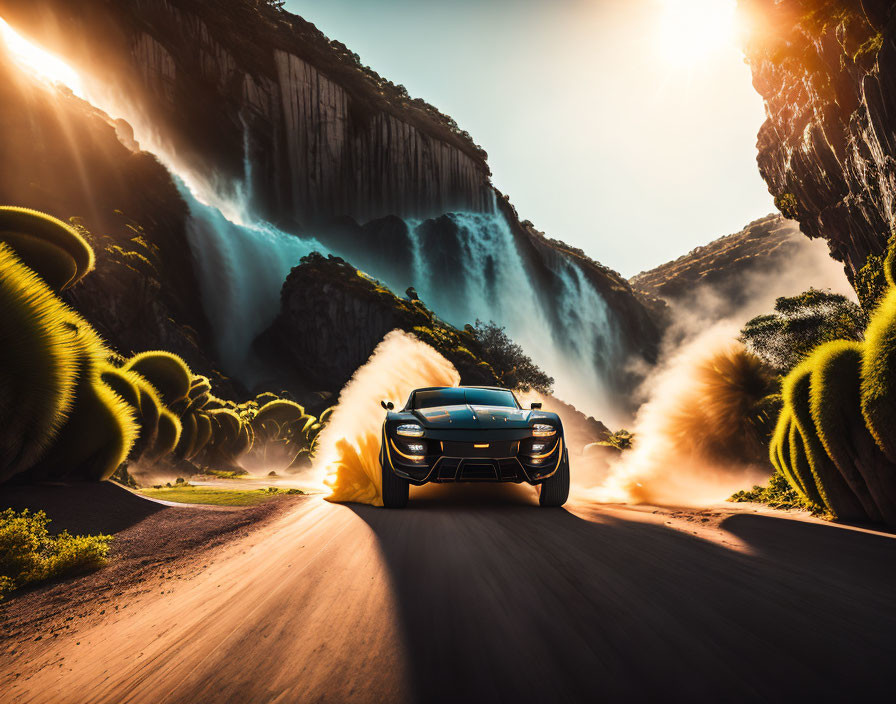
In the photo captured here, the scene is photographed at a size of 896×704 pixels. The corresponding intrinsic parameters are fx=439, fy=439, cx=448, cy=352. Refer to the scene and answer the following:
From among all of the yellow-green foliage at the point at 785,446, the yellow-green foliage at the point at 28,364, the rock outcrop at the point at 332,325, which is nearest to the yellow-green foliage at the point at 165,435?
the yellow-green foliage at the point at 28,364

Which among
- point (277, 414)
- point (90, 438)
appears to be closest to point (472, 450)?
point (90, 438)

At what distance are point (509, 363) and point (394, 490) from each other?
2050 inches

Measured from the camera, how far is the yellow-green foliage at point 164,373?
44.5 ft

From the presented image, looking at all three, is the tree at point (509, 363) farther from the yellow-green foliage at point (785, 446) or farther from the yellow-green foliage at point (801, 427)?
the yellow-green foliage at point (801, 427)

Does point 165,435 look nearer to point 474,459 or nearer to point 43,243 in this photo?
point 43,243

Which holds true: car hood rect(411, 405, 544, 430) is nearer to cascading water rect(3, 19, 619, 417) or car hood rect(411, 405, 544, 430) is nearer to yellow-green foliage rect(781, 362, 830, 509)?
yellow-green foliage rect(781, 362, 830, 509)

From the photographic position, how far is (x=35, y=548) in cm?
359

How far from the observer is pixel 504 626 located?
1.96m

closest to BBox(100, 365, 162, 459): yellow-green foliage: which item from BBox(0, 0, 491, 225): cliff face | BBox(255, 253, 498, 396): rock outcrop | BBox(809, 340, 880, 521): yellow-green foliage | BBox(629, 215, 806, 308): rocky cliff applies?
BBox(809, 340, 880, 521): yellow-green foliage

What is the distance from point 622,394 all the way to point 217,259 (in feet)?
226

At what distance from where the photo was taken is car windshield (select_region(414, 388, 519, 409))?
5930 mm

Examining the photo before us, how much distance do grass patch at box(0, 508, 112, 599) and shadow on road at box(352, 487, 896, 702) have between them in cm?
244

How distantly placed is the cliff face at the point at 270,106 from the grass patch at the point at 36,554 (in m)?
79.9

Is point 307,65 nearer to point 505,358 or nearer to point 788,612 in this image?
point 505,358
